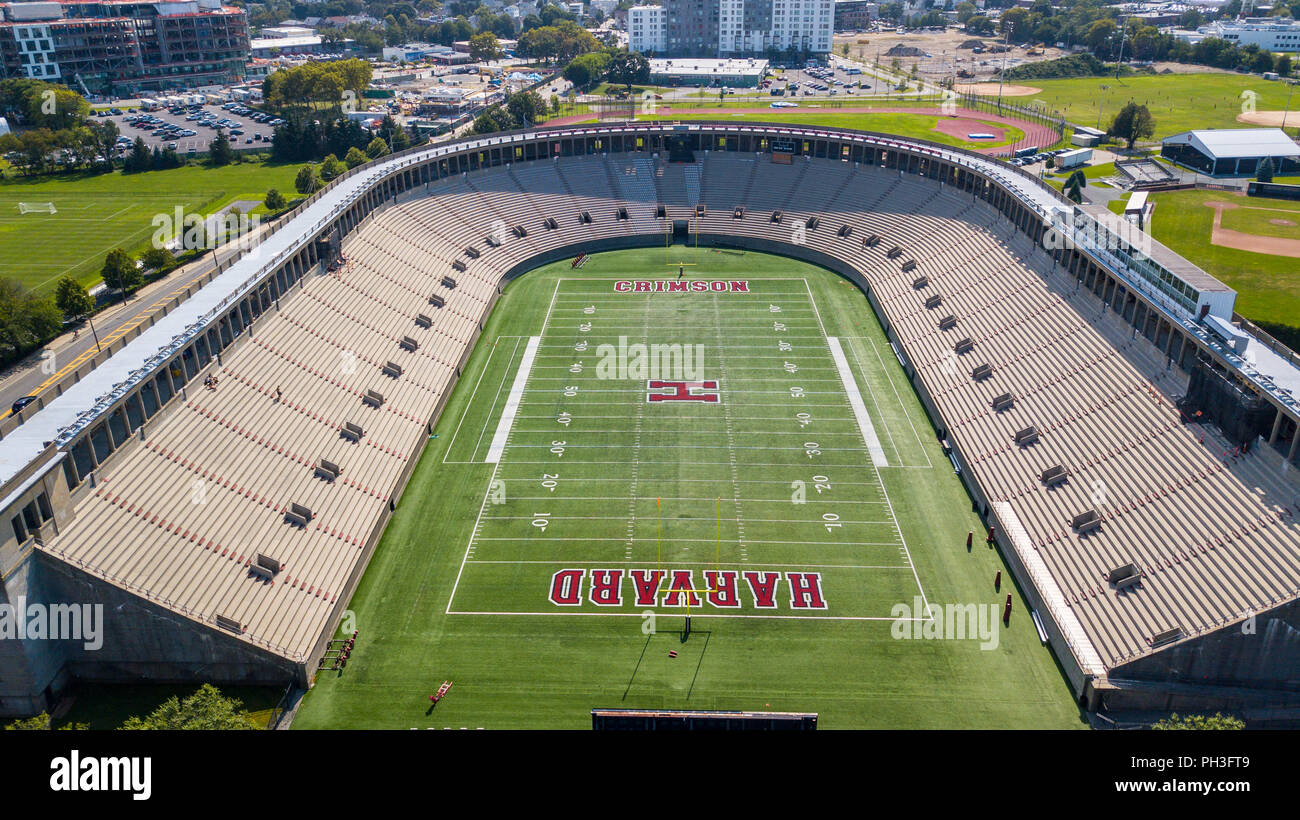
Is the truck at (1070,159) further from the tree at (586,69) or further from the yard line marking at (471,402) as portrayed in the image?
the tree at (586,69)

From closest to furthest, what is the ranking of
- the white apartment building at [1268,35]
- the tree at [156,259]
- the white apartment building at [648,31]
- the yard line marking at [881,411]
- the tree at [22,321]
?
1. the yard line marking at [881,411]
2. the tree at [22,321]
3. the tree at [156,259]
4. the white apartment building at [1268,35]
5. the white apartment building at [648,31]

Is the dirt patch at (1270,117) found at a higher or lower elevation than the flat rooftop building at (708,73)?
lower

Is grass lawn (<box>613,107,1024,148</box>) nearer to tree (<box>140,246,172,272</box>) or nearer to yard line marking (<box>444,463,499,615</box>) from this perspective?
tree (<box>140,246,172,272</box>)

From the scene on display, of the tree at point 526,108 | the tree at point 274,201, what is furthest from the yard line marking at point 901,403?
the tree at point 526,108

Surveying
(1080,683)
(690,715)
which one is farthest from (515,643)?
(1080,683)

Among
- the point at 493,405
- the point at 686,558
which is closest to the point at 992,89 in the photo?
the point at 493,405

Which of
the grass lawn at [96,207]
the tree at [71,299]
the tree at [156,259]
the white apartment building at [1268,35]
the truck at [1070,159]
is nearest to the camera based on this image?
the tree at [71,299]

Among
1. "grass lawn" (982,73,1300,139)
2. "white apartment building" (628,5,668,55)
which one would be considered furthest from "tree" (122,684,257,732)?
"white apartment building" (628,5,668,55)

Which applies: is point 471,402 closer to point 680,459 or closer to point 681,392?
point 681,392
